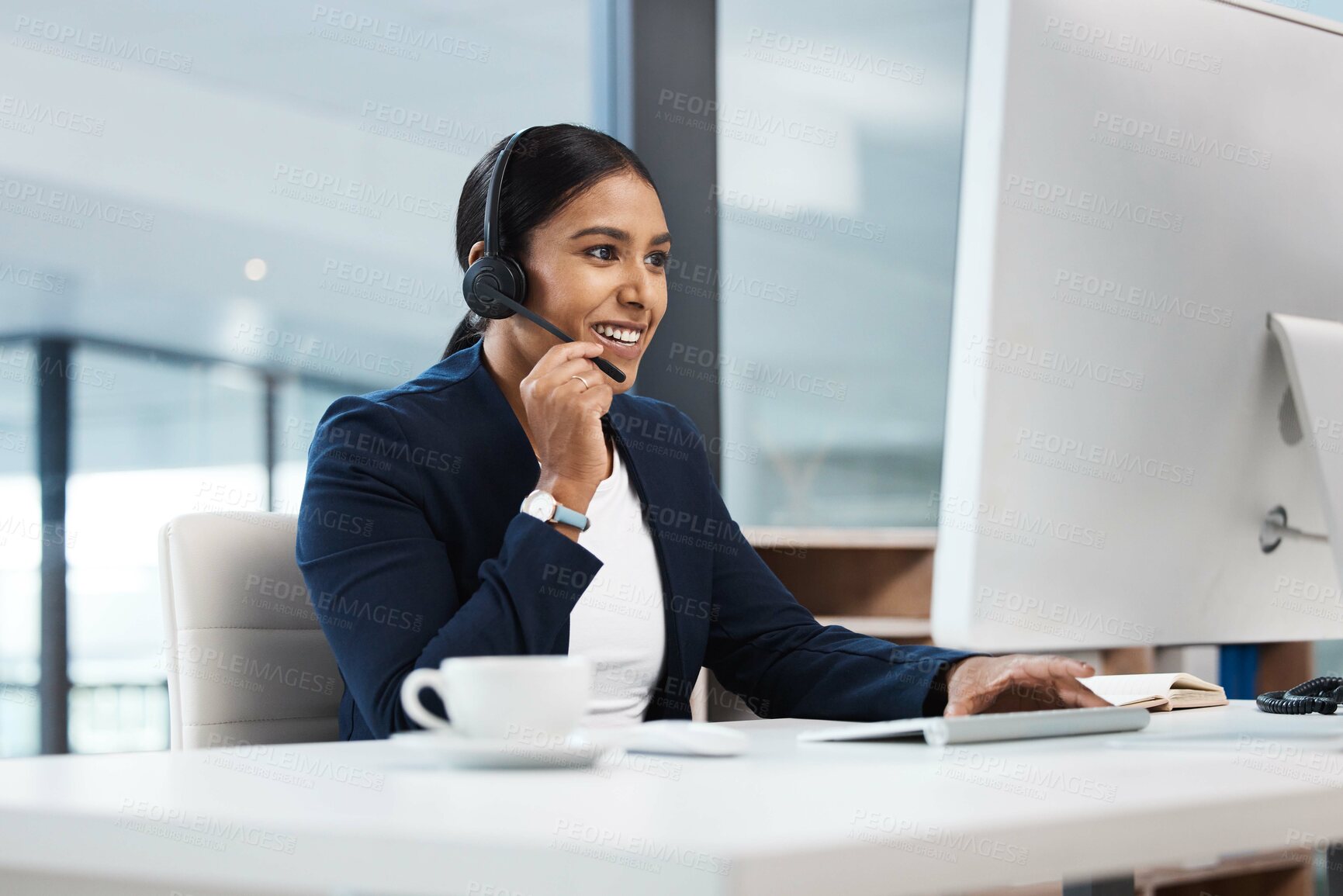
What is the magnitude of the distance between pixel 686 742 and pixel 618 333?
77 centimetres

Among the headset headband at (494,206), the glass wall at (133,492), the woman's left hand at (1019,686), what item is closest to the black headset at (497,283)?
the headset headband at (494,206)

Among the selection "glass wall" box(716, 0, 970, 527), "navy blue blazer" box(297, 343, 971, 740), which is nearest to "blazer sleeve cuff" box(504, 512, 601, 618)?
"navy blue blazer" box(297, 343, 971, 740)

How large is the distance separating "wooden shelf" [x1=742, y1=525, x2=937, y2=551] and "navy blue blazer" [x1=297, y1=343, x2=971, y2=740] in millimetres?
517

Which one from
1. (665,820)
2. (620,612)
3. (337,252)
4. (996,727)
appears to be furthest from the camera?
(337,252)

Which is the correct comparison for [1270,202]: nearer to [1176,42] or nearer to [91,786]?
[1176,42]

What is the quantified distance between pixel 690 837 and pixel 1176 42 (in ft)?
2.64

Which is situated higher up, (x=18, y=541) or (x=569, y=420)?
(x=569, y=420)

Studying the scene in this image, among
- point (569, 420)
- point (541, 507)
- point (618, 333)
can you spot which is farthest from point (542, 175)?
point (541, 507)

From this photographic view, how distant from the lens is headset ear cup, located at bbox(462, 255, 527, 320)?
131cm

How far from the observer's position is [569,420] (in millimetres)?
1161

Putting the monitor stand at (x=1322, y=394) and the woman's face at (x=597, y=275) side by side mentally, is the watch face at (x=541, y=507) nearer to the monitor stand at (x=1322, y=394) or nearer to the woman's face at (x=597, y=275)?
the woman's face at (x=597, y=275)

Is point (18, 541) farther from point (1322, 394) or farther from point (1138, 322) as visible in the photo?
point (1322, 394)

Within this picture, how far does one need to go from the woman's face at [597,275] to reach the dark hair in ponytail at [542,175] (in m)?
0.01

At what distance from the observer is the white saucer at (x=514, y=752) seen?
2.00 ft
